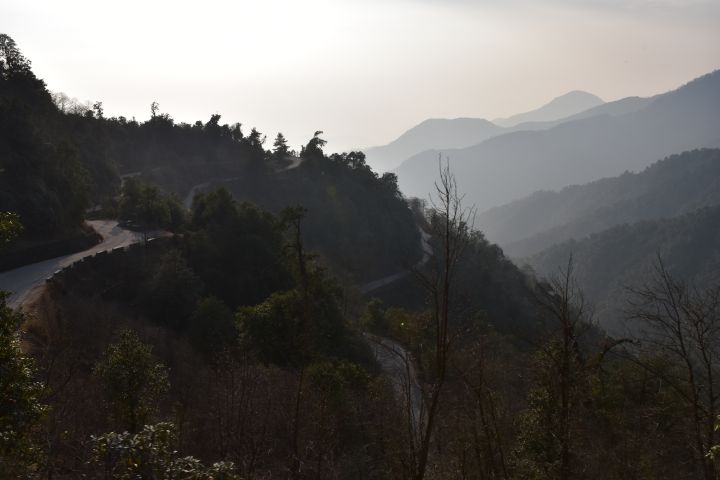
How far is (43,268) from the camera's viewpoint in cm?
2052

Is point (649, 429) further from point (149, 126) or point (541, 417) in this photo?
point (149, 126)

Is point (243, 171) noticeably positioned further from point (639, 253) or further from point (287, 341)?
point (639, 253)

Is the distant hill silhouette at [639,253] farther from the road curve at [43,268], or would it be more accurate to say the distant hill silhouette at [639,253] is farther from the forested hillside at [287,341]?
the road curve at [43,268]

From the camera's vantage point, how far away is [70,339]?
46.9 feet

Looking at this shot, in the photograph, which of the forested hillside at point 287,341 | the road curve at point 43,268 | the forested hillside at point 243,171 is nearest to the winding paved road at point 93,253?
the road curve at point 43,268

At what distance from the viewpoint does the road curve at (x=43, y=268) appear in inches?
694

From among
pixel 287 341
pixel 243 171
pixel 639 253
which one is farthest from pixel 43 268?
pixel 639 253

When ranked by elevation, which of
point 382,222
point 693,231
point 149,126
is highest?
point 149,126

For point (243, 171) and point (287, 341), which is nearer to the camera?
point (287, 341)

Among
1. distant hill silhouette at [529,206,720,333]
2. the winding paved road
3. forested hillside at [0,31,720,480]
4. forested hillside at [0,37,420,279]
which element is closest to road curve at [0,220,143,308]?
the winding paved road

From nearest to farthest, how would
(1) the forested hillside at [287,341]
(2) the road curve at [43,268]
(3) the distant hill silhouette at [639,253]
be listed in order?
(1) the forested hillside at [287,341], (2) the road curve at [43,268], (3) the distant hill silhouette at [639,253]

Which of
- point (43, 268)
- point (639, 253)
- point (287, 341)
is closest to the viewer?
point (287, 341)

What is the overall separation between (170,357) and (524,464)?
11.8 meters

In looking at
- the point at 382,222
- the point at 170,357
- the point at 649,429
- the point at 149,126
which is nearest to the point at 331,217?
the point at 382,222
